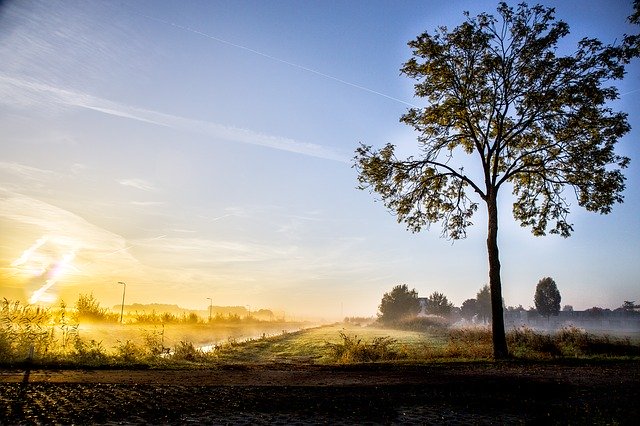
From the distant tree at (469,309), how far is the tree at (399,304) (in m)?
49.3

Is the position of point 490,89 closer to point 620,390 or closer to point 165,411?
point 620,390

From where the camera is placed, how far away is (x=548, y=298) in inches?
4478

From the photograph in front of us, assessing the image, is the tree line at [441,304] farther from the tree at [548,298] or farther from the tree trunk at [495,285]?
the tree trunk at [495,285]

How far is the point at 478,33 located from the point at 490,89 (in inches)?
117

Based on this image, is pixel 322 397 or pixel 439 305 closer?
pixel 322 397

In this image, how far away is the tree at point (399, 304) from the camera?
101 meters

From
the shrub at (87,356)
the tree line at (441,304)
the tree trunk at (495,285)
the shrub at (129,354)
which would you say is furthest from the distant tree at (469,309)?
the shrub at (87,356)

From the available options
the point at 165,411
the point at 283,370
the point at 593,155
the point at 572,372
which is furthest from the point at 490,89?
the point at 165,411

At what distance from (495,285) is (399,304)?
85877 mm

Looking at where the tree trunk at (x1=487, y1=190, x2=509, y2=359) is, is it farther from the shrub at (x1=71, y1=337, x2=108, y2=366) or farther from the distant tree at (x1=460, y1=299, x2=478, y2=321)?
the distant tree at (x1=460, y1=299, x2=478, y2=321)

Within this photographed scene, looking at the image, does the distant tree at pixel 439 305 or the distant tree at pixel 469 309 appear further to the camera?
the distant tree at pixel 469 309

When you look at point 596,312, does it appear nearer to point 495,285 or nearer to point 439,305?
point 439,305

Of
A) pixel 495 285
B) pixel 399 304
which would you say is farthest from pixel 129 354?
pixel 399 304

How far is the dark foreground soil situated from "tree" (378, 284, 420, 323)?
9054cm
